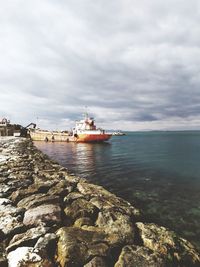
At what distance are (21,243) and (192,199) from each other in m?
10.5

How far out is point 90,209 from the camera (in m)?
5.97

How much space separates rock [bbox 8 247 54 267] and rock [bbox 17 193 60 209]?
225 cm

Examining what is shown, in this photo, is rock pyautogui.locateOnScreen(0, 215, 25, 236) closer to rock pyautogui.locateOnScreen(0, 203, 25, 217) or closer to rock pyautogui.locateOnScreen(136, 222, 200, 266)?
rock pyautogui.locateOnScreen(0, 203, 25, 217)

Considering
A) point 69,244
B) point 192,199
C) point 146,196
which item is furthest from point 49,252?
point 192,199

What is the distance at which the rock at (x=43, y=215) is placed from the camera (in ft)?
16.6

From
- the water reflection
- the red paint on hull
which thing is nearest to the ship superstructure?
the red paint on hull

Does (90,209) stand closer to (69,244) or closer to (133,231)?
(133,231)

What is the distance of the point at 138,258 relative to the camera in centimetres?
384

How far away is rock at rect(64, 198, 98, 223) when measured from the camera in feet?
18.6

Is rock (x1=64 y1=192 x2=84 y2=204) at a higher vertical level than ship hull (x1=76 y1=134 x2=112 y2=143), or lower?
lower

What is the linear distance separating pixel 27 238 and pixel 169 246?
3584 millimetres

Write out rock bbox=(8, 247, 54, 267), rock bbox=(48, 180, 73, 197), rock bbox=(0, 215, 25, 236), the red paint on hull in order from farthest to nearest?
1. the red paint on hull
2. rock bbox=(48, 180, 73, 197)
3. rock bbox=(0, 215, 25, 236)
4. rock bbox=(8, 247, 54, 267)

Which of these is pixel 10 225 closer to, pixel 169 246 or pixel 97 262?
pixel 97 262

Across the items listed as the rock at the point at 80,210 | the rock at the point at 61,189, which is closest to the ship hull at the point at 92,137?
the rock at the point at 61,189
